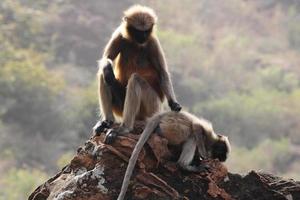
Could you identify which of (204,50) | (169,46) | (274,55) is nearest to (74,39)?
(169,46)

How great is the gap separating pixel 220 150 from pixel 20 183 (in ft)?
77.6

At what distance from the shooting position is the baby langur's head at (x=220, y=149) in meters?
7.50

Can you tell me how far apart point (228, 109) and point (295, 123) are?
373cm

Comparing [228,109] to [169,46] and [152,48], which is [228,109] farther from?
[152,48]

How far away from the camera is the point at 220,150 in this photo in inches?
297

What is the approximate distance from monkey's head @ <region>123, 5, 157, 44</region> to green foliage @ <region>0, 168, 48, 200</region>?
71.5 ft

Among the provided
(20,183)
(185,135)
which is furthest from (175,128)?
(20,183)

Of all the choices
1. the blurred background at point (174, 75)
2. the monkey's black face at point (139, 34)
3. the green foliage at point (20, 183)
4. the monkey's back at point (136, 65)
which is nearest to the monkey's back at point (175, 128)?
the monkey's back at point (136, 65)

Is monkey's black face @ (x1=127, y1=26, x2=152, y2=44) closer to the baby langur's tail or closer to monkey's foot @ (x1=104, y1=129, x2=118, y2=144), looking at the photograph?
the baby langur's tail

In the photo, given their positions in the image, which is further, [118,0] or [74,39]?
[118,0]

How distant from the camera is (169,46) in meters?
49.4

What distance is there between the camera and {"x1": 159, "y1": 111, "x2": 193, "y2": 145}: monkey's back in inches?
267

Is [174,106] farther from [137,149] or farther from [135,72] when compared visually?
[137,149]

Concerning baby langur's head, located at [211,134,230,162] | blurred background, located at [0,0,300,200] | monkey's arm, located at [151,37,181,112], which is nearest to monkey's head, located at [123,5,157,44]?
monkey's arm, located at [151,37,181,112]
